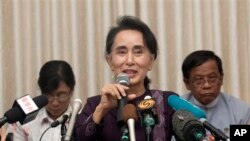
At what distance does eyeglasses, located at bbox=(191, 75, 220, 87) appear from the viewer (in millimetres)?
2604

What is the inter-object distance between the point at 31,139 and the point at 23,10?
3.98ft

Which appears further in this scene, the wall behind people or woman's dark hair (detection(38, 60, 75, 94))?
the wall behind people

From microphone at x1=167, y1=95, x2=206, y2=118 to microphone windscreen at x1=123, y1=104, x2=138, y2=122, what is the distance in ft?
0.66

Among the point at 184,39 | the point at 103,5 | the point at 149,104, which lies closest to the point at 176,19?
the point at 184,39

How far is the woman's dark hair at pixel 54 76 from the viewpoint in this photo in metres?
2.66

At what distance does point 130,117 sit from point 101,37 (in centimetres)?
200

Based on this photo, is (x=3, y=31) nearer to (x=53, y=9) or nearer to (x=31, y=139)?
(x=53, y=9)

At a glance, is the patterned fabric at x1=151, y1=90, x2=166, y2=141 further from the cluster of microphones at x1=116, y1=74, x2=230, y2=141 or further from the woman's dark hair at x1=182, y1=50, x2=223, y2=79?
the woman's dark hair at x1=182, y1=50, x2=223, y2=79

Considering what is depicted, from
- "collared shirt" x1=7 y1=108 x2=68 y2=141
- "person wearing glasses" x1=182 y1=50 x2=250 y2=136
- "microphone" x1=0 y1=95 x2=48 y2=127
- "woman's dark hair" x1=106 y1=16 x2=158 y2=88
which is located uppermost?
"woman's dark hair" x1=106 y1=16 x2=158 y2=88

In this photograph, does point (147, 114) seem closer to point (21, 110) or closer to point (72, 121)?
point (72, 121)

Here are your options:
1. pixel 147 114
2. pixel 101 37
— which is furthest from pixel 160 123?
pixel 101 37

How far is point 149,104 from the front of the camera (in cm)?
147

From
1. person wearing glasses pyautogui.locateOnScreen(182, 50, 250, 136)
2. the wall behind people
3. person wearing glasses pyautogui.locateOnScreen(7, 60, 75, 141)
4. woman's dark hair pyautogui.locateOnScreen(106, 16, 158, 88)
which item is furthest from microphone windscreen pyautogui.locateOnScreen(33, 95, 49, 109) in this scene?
the wall behind people

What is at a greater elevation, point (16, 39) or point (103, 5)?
point (103, 5)
